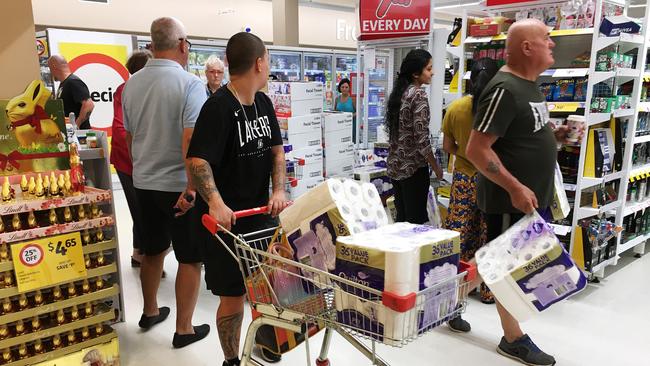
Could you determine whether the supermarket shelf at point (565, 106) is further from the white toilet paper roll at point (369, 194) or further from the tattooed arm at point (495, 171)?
the white toilet paper roll at point (369, 194)

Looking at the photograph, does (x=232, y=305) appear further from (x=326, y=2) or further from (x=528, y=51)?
(x=326, y=2)

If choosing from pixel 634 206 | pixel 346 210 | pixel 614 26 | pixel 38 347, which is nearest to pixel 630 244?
pixel 634 206

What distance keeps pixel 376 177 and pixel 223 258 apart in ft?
11.5

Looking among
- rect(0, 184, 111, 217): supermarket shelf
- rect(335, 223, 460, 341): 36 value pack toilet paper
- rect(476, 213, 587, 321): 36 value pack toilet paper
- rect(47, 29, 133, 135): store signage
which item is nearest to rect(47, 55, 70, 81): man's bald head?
rect(47, 29, 133, 135): store signage

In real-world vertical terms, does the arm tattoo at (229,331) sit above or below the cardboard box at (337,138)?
below

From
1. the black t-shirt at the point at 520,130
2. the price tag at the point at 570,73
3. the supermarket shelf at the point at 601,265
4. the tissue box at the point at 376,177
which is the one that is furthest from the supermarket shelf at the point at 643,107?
the tissue box at the point at 376,177

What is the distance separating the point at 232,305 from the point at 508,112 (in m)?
1.58

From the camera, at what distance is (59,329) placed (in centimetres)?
243

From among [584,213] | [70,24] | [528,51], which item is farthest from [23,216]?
[70,24]

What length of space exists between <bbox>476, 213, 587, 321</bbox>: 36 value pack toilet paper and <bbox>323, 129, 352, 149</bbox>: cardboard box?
356 centimetres

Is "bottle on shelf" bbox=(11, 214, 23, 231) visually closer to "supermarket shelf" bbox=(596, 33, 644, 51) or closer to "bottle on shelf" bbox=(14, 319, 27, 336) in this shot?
"bottle on shelf" bbox=(14, 319, 27, 336)

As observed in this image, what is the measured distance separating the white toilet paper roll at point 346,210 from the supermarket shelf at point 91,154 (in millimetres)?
1976

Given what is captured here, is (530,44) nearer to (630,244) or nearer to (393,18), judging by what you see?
(393,18)

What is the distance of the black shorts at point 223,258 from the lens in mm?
2193
